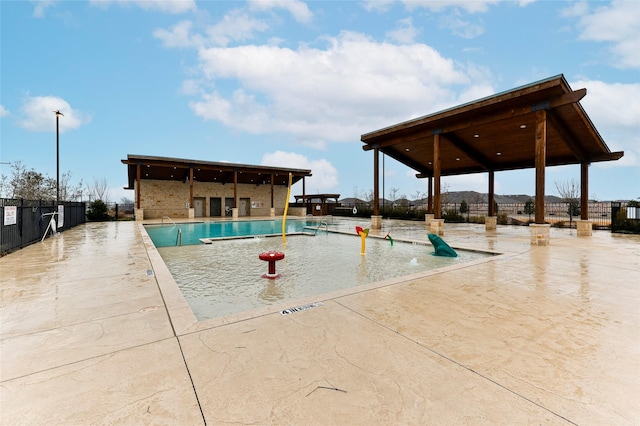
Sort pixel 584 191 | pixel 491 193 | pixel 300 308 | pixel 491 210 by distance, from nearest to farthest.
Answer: pixel 300 308
pixel 584 191
pixel 491 210
pixel 491 193

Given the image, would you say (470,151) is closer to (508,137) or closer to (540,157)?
(508,137)

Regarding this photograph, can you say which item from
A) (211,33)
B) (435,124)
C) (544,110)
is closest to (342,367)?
(544,110)

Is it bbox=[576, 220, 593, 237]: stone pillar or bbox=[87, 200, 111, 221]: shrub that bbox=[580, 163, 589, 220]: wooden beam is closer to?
bbox=[576, 220, 593, 237]: stone pillar

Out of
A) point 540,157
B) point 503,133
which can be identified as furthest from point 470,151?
point 540,157

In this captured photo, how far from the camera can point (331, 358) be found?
249 cm

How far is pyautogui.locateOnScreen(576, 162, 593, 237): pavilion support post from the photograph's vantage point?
13.6 metres

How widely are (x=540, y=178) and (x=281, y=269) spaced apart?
33.8 ft

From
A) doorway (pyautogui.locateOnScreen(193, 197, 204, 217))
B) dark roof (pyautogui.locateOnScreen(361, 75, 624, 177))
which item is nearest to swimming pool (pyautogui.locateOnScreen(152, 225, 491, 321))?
dark roof (pyautogui.locateOnScreen(361, 75, 624, 177))

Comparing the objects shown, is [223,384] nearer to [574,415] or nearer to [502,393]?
[502,393]

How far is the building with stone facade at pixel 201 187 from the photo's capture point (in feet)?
78.7

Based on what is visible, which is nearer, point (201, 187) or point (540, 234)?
point (540, 234)

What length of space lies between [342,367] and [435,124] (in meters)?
13.6

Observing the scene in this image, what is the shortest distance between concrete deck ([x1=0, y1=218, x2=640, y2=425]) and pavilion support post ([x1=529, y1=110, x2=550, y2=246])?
6131mm

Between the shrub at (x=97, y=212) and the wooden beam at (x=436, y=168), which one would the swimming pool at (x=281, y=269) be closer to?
the wooden beam at (x=436, y=168)
